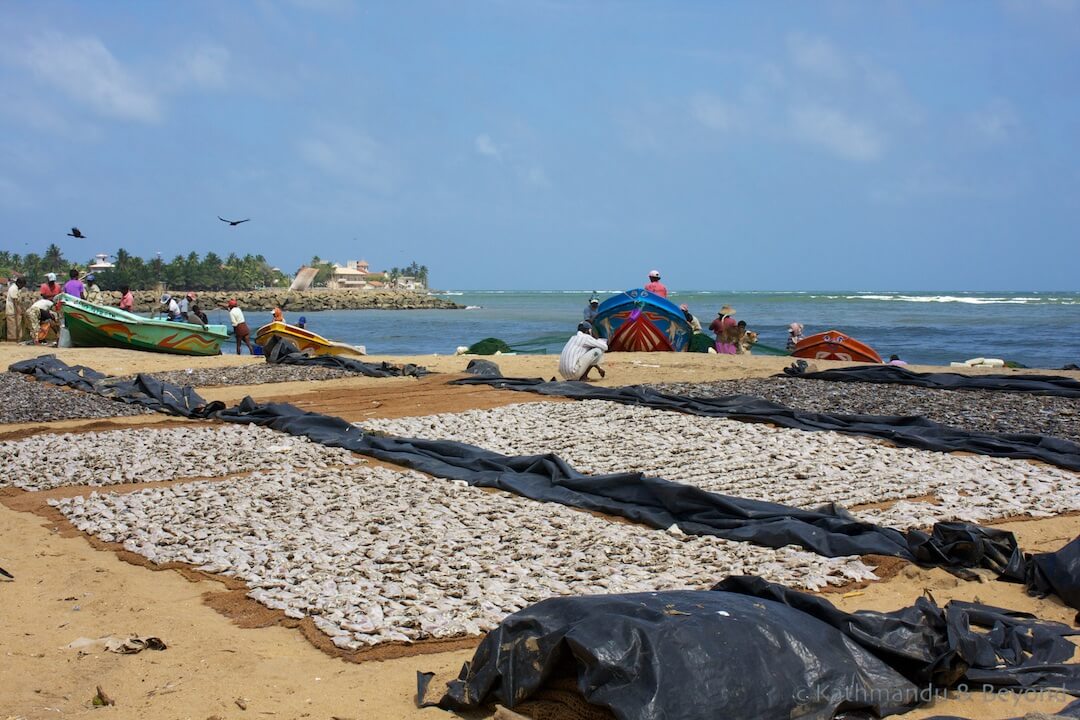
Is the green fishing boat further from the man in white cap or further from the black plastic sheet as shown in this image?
the black plastic sheet

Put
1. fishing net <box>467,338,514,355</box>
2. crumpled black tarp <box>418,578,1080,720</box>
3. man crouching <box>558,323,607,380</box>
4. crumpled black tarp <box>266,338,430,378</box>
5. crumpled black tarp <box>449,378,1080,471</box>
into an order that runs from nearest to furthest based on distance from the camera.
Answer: crumpled black tarp <box>418,578,1080,720</box>
crumpled black tarp <box>449,378,1080,471</box>
man crouching <box>558,323,607,380</box>
crumpled black tarp <box>266,338,430,378</box>
fishing net <box>467,338,514,355</box>

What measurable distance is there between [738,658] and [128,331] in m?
20.9

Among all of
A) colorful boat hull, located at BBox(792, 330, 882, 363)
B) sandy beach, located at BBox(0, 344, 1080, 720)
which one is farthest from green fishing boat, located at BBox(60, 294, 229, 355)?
sandy beach, located at BBox(0, 344, 1080, 720)

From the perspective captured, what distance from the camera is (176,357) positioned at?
21406mm

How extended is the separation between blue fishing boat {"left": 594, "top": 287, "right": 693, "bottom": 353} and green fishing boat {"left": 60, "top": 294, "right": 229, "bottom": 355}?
8761 mm

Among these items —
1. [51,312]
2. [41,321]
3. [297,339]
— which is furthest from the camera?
[51,312]

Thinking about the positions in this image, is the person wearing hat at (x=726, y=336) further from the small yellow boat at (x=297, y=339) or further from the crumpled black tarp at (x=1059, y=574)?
the crumpled black tarp at (x=1059, y=574)

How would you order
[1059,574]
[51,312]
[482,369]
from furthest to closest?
[51,312], [482,369], [1059,574]

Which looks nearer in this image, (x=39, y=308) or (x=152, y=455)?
(x=152, y=455)

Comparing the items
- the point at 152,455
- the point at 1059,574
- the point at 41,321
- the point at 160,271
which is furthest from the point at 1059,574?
the point at 160,271

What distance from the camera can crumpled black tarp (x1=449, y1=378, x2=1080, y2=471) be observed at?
355 inches

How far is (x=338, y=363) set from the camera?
18.2 m

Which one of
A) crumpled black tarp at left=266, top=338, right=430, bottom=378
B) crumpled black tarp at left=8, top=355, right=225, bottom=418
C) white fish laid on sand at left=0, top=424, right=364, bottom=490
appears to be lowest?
white fish laid on sand at left=0, top=424, right=364, bottom=490

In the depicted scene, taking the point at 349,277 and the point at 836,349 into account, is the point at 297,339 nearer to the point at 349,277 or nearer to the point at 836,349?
the point at 836,349
